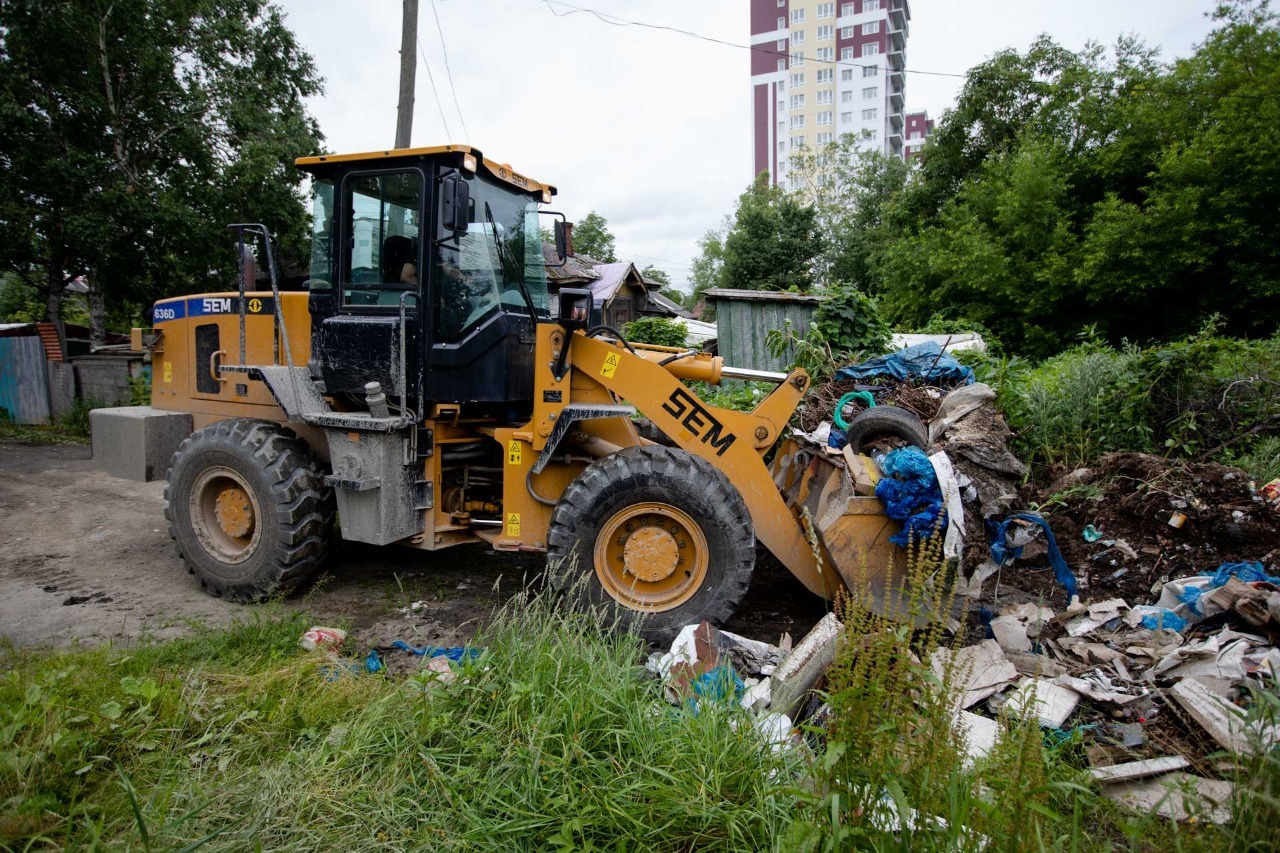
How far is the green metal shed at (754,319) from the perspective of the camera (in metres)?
12.5

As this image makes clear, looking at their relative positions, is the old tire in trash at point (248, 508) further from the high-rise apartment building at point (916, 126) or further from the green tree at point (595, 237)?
the high-rise apartment building at point (916, 126)

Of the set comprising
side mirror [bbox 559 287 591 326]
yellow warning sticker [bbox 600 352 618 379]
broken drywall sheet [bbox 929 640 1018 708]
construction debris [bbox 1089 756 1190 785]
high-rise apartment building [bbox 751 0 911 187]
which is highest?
high-rise apartment building [bbox 751 0 911 187]

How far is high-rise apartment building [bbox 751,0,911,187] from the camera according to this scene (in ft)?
232

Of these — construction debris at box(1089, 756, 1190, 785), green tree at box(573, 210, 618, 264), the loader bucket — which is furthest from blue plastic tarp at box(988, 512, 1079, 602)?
green tree at box(573, 210, 618, 264)

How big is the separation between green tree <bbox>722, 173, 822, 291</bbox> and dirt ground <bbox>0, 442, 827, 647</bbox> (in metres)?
24.2

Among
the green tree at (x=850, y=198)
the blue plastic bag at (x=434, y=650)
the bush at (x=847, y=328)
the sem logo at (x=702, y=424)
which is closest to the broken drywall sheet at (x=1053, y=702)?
the sem logo at (x=702, y=424)

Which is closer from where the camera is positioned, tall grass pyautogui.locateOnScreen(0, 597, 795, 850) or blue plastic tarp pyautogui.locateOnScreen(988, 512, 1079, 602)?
tall grass pyautogui.locateOnScreen(0, 597, 795, 850)

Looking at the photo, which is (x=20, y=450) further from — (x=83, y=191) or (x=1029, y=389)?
(x=1029, y=389)

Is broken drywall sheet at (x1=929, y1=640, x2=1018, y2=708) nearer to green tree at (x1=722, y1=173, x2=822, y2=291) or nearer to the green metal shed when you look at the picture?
the green metal shed

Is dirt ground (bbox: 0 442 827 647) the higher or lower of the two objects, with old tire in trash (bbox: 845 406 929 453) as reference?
lower

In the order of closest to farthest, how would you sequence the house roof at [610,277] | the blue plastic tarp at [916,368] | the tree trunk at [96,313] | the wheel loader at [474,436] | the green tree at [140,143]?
the wheel loader at [474,436] → the blue plastic tarp at [916,368] → the green tree at [140,143] → the tree trunk at [96,313] → the house roof at [610,277]

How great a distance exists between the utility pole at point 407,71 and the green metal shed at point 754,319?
585 centimetres

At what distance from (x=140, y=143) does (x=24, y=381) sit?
515 cm

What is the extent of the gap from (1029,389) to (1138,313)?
864cm
